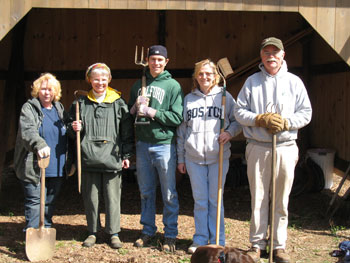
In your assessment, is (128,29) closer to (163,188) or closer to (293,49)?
(293,49)

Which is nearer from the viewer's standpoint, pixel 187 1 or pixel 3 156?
pixel 187 1

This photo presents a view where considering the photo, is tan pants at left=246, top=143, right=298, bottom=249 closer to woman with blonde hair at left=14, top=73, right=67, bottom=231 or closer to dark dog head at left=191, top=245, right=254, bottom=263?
dark dog head at left=191, top=245, right=254, bottom=263

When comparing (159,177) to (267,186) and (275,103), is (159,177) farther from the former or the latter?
(275,103)

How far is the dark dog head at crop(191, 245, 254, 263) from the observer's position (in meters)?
3.27

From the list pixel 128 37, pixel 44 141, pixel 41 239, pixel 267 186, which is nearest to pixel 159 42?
pixel 128 37

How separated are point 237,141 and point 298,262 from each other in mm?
3691

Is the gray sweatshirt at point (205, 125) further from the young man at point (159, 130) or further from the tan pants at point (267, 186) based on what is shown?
the tan pants at point (267, 186)

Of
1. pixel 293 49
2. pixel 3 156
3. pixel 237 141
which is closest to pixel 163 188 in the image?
pixel 3 156

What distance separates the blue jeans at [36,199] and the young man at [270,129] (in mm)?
2007

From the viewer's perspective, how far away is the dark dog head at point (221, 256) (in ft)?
10.7

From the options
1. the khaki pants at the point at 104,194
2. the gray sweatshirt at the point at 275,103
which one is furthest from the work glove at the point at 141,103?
the gray sweatshirt at the point at 275,103

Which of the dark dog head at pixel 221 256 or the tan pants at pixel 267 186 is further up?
the tan pants at pixel 267 186

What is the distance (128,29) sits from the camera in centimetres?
785

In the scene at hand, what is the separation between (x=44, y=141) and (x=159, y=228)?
1.80 metres
